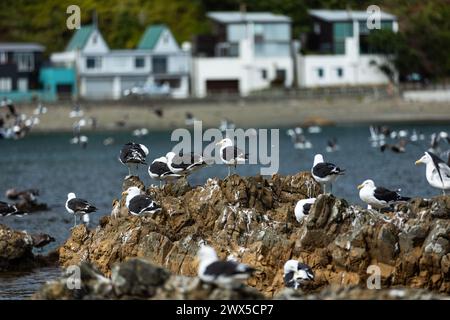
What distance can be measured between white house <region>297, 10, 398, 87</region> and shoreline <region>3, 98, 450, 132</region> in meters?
7.17

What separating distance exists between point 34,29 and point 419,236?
3260 inches

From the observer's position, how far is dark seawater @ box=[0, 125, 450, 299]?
114ft

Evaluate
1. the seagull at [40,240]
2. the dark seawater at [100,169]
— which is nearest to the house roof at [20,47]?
the dark seawater at [100,169]

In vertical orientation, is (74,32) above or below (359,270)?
above

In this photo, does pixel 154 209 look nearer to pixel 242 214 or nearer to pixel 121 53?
pixel 242 214

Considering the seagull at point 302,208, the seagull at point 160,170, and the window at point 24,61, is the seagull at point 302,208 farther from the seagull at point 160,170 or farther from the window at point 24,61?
the window at point 24,61

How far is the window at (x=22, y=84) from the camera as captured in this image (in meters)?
95.1

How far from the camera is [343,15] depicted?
329ft

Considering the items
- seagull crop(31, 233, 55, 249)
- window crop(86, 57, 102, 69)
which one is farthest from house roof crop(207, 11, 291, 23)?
seagull crop(31, 233, 55, 249)

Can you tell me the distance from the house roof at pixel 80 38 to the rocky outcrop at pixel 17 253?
69.5m

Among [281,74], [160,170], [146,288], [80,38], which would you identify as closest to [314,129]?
[281,74]
